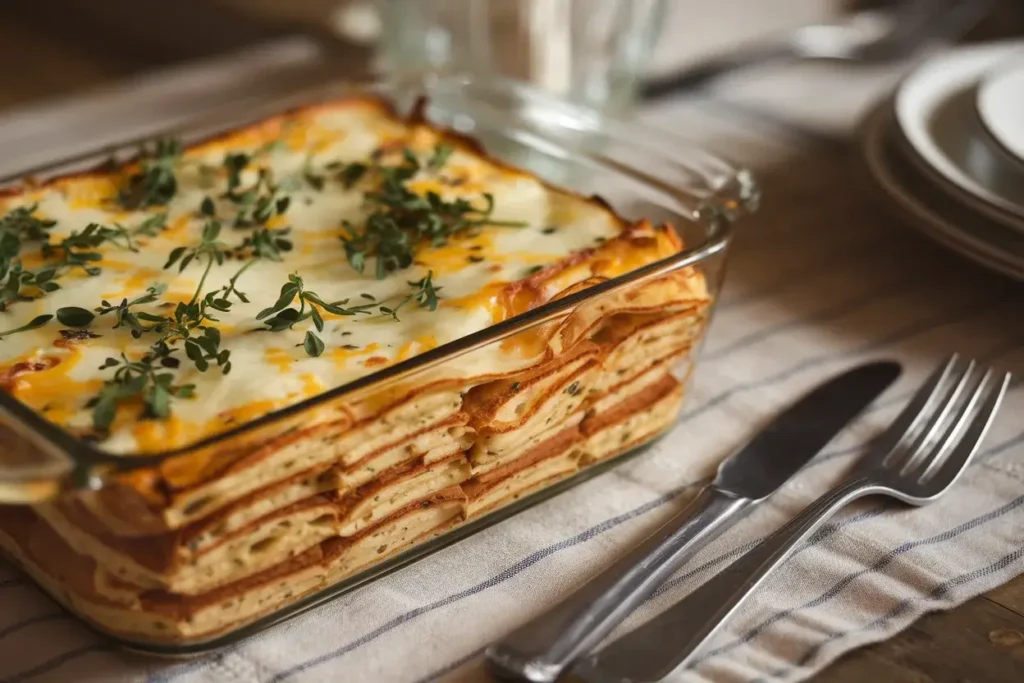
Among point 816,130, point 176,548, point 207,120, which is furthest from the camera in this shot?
point 816,130

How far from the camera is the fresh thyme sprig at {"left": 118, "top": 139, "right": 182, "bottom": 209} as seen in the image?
1.48 meters

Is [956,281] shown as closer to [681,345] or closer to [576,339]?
[681,345]

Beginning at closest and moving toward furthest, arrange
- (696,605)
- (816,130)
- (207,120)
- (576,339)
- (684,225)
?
(696,605) < (576,339) < (684,225) < (207,120) < (816,130)

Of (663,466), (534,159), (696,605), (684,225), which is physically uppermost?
(534,159)

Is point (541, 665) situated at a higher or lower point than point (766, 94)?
lower

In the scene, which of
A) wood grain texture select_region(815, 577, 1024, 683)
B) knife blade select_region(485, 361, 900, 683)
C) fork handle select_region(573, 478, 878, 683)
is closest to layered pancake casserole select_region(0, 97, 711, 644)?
knife blade select_region(485, 361, 900, 683)

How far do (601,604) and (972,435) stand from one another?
0.57m

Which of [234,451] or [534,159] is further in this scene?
[534,159]

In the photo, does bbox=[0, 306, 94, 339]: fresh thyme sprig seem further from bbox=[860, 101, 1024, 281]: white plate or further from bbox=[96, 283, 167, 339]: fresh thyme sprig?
bbox=[860, 101, 1024, 281]: white plate

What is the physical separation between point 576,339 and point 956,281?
0.84 meters

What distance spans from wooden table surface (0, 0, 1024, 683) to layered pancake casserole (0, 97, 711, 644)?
405 mm

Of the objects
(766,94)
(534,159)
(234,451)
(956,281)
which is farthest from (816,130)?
(234,451)

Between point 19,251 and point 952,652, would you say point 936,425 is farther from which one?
point 19,251

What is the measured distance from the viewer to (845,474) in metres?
1.35
